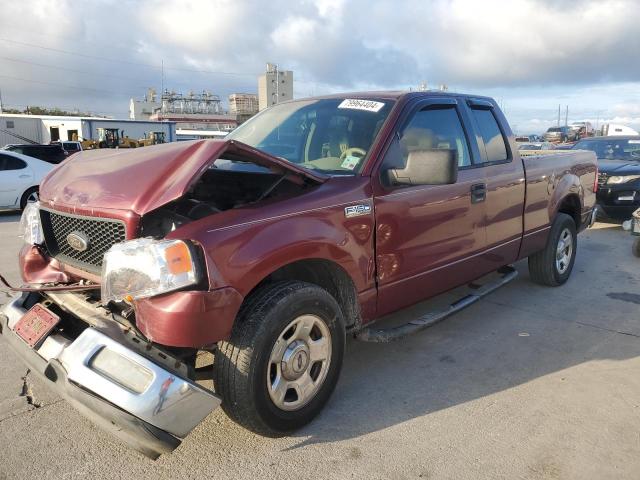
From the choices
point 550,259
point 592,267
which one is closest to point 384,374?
point 550,259

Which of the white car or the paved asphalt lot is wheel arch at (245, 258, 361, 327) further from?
the white car

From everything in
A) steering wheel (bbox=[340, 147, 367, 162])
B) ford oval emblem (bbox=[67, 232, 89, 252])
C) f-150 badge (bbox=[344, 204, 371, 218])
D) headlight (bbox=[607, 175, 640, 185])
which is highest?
steering wheel (bbox=[340, 147, 367, 162])

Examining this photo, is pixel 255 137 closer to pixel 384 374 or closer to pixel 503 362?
pixel 384 374

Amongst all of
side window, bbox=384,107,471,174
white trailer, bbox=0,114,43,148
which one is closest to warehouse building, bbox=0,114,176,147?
white trailer, bbox=0,114,43,148

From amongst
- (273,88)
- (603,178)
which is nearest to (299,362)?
(273,88)

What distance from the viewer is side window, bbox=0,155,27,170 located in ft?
38.1

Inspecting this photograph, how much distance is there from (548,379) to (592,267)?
3.69 metres

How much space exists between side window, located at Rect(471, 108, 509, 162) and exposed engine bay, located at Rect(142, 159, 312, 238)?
211 centimetres

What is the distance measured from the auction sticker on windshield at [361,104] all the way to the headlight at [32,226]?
2.15m

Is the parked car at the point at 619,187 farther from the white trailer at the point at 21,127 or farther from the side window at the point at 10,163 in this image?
the white trailer at the point at 21,127

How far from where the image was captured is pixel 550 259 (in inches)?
215

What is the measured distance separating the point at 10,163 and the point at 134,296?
1129cm

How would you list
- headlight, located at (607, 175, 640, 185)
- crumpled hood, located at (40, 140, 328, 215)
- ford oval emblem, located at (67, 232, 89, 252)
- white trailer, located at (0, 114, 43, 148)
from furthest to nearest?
1. white trailer, located at (0, 114, 43, 148)
2. headlight, located at (607, 175, 640, 185)
3. ford oval emblem, located at (67, 232, 89, 252)
4. crumpled hood, located at (40, 140, 328, 215)

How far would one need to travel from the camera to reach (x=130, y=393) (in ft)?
7.26
